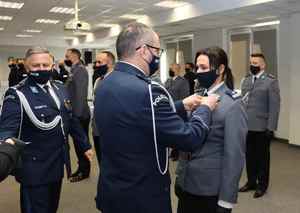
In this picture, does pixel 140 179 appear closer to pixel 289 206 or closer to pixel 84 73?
pixel 289 206

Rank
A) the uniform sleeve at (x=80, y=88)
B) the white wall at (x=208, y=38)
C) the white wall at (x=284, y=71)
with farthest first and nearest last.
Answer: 1. the white wall at (x=208, y=38)
2. the white wall at (x=284, y=71)
3. the uniform sleeve at (x=80, y=88)

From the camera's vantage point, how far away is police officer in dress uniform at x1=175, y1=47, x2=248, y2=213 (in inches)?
72.6

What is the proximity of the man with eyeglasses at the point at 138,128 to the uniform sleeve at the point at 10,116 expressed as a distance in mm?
769

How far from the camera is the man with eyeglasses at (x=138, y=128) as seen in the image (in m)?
1.43

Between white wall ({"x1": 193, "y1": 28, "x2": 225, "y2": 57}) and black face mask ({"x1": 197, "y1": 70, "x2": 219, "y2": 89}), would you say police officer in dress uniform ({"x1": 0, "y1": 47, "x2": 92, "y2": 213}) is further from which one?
white wall ({"x1": 193, "y1": 28, "x2": 225, "y2": 57})

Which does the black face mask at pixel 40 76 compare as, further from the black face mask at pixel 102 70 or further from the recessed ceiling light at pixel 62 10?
the recessed ceiling light at pixel 62 10

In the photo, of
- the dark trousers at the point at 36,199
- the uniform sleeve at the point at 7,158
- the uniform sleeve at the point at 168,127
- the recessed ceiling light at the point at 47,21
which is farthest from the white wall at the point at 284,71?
the uniform sleeve at the point at 7,158

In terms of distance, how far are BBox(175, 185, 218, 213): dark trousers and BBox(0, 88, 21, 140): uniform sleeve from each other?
1.01 metres

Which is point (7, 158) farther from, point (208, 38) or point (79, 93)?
point (208, 38)

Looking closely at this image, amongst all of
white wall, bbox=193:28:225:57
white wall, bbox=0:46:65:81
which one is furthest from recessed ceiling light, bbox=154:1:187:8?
white wall, bbox=0:46:65:81

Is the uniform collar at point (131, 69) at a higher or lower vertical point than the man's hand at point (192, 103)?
higher

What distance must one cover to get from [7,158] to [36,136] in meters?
1.01

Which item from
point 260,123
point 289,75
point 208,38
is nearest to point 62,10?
point 208,38

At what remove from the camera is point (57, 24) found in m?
11.6
